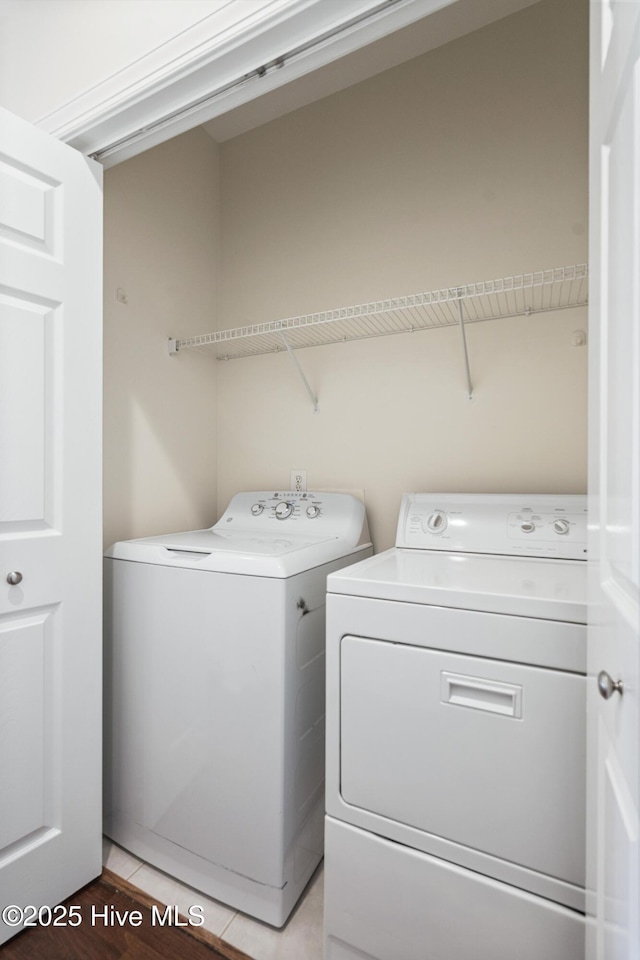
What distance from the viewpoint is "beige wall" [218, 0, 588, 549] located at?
5.28 ft

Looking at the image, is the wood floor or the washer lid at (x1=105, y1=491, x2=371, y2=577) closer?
the wood floor

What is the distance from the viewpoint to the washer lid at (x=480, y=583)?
933 millimetres

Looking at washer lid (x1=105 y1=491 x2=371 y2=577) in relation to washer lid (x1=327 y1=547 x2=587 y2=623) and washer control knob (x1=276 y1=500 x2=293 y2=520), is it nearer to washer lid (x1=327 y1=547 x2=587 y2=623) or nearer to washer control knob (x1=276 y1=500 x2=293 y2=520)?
washer control knob (x1=276 y1=500 x2=293 y2=520)

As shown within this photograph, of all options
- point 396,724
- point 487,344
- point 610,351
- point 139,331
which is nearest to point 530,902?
point 396,724

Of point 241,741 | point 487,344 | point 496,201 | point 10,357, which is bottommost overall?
point 241,741

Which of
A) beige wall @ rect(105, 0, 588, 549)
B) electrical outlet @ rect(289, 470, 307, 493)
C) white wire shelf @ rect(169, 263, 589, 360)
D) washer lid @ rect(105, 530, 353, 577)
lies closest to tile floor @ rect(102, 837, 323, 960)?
washer lid @ rect(105, 530, 353, 577)

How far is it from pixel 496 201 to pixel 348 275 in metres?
0.60

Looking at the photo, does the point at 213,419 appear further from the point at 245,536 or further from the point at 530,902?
the point at 530,902

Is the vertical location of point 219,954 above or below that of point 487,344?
below

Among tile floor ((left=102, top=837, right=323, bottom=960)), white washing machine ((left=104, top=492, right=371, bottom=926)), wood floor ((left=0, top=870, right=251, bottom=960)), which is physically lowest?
tile floor ((left=102, top=837, right=323, bottom=960))

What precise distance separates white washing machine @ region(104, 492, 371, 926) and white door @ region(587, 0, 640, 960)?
2.43 feet

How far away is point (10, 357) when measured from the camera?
1.22 metres

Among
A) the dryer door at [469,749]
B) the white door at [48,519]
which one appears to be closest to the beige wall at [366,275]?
the white door at [48,519]

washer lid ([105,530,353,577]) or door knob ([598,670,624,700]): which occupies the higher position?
washer lid ([105,530,353,577])
